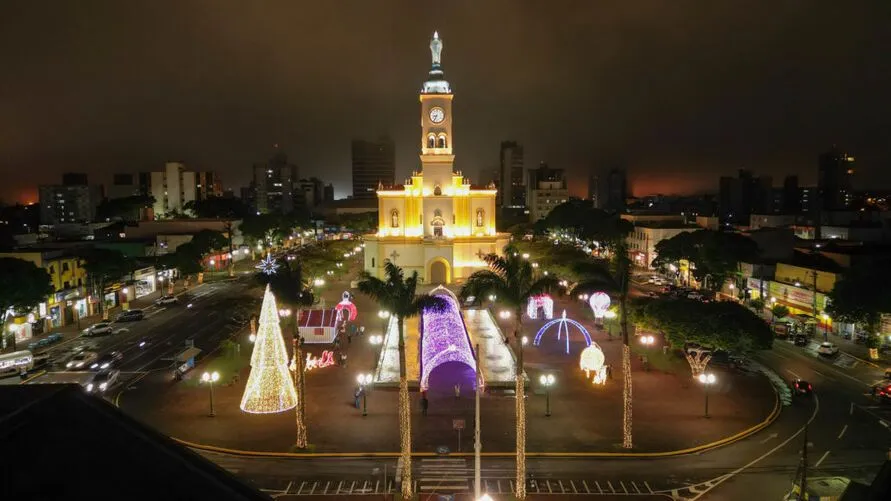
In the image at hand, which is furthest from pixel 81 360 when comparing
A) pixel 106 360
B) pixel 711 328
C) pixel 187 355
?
pixel 711 328

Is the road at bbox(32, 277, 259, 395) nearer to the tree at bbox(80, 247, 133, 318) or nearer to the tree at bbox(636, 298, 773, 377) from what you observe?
the tree at bbox(80, 247, 133, 318)

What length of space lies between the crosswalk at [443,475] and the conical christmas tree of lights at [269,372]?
7600 millimetres

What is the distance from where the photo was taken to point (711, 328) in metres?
30.3

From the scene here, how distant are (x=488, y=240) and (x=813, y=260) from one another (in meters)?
32.1

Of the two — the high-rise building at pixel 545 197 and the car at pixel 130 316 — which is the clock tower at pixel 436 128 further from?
the high-rise building at pixel 545 197

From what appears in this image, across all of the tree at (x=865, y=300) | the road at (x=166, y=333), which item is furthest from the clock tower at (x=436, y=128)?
the tree at (x=865, y=300)

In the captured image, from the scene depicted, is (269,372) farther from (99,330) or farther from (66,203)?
(66,203)

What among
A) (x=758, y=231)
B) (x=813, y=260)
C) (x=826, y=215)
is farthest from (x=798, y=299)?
(x=826, y=215)

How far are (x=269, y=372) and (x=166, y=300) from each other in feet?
115

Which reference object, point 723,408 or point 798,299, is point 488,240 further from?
point 723,408

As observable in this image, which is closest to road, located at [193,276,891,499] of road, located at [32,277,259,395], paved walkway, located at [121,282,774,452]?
paved walkway, located at [121,282,774,452]

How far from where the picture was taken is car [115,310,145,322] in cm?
4778

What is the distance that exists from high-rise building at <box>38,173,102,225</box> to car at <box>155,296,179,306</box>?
8717 centimetres

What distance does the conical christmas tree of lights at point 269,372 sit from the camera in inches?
984
